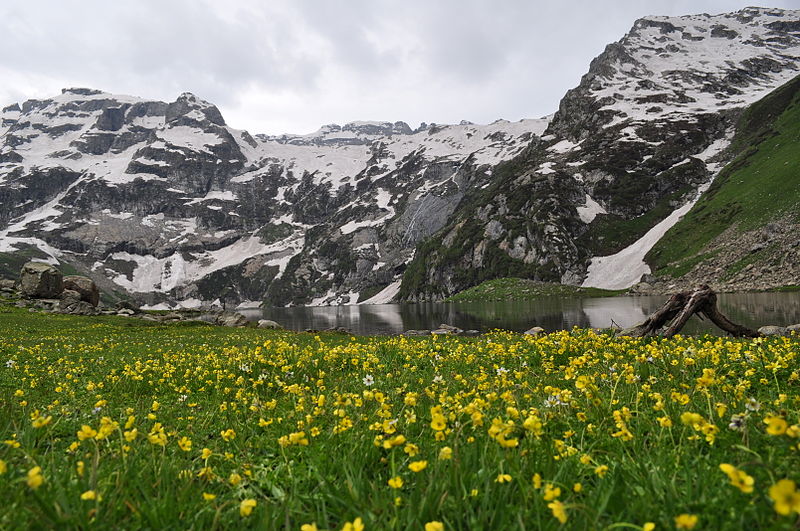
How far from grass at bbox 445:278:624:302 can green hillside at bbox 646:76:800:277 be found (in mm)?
19847

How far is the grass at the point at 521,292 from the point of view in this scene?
368 feet

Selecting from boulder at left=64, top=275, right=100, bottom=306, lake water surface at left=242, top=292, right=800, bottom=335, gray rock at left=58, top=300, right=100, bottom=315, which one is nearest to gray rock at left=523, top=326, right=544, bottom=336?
lake water surface at left=242, top=292, right=800, bottom=335

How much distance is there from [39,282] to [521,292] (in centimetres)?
10992

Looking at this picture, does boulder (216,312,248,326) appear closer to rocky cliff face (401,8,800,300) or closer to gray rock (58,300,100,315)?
gray rock (58,300,100,315)

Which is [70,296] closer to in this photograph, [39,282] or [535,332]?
[39,282]

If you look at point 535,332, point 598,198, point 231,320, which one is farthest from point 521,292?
point 535,332

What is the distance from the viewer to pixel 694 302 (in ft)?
46.8

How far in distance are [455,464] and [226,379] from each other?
7369mm

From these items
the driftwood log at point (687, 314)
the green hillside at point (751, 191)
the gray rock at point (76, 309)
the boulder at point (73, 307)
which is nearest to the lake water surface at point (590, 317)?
the driftwood log at point (687, 314)

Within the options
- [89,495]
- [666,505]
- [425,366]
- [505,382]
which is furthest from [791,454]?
[425,366]

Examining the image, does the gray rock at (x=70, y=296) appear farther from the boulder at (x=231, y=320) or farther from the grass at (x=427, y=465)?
the grass at (x=427, y=465)

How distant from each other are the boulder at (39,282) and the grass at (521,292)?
10158 cm

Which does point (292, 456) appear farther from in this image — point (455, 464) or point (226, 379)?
point (226, 379)

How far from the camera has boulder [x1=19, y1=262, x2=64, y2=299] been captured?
204ft
